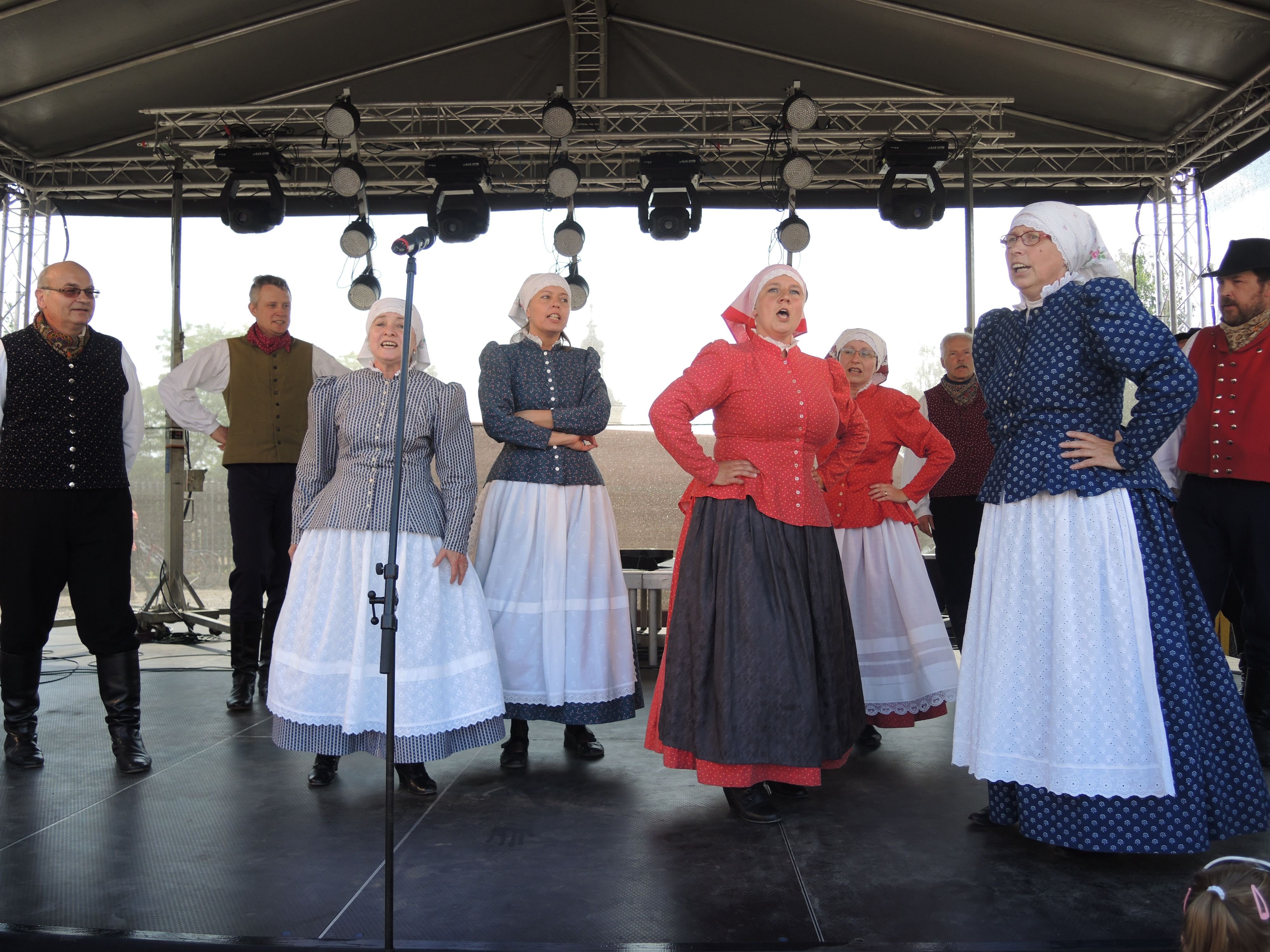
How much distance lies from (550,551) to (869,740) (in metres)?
1.42

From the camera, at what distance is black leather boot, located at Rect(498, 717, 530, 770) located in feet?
11.8

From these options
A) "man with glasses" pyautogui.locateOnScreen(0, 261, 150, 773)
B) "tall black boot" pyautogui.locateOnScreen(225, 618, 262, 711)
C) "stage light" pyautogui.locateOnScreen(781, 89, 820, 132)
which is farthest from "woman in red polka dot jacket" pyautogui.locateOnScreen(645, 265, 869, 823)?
"stage light" pyautogui.locateOnScreen(781, 89, 820, 132)

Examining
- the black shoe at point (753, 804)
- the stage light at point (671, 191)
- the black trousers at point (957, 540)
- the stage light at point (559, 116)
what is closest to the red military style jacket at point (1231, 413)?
the black trousers at point (957, 540)

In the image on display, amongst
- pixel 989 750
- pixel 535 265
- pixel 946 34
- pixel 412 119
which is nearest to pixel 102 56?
pixel 412 119

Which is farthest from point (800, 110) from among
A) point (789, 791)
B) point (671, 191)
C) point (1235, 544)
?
point (789, 791)

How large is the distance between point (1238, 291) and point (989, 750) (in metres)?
2.00

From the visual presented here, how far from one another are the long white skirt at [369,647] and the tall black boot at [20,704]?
103 centimetres

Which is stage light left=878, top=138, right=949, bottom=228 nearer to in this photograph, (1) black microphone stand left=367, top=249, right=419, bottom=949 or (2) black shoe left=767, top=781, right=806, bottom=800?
(2) black shoe left=767, top=781, right=806, bottom=800

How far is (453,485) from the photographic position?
3.36 metres

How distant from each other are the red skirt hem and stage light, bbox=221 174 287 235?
564 cm

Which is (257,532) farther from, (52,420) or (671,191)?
(671,191)

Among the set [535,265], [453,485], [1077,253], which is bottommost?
[453,485]

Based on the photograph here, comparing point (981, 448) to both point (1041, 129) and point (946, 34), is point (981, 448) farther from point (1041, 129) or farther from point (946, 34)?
point (1041, 129)

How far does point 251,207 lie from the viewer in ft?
23.8
